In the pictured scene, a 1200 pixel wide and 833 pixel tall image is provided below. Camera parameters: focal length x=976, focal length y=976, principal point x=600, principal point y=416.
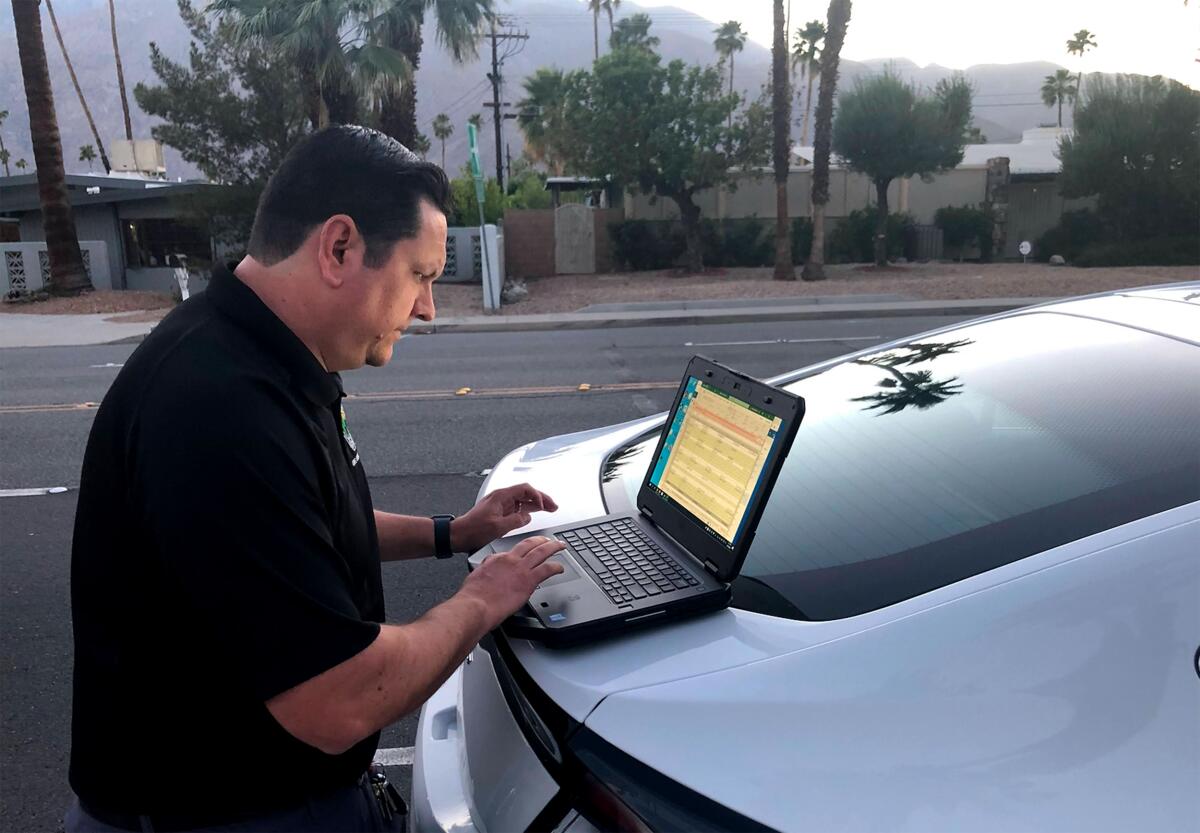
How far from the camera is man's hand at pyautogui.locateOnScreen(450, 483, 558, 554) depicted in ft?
7.55

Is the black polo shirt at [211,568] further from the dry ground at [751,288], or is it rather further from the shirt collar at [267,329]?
the dry ground at [751,288]

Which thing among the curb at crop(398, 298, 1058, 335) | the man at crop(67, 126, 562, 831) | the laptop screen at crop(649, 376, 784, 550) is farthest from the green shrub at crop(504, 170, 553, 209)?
the man at crop(67, 126, 562, 831)

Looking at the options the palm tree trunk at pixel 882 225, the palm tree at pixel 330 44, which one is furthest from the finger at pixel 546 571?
the palm tree trunk at pixel 882 225

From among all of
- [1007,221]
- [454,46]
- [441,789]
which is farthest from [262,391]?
[1007,221]

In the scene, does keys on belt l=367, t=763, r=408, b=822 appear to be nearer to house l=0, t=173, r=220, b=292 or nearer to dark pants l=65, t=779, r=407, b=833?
dark pants l=65, t=779, r=407, b=833

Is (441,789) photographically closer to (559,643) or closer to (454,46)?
(559,643)

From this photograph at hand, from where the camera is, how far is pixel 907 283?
71.7 ft

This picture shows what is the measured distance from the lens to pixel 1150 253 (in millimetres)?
26625

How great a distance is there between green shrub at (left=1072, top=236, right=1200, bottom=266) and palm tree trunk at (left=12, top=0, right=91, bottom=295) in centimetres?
2579

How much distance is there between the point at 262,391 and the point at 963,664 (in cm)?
111

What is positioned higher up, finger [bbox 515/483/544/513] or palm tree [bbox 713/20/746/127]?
palm tree [bbox 713/20/746/127]

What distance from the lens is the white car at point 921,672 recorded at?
136 cm

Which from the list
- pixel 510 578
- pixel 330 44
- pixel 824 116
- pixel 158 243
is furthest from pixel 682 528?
pixel 158 243

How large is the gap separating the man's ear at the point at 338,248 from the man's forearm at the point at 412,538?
84 centimetres
